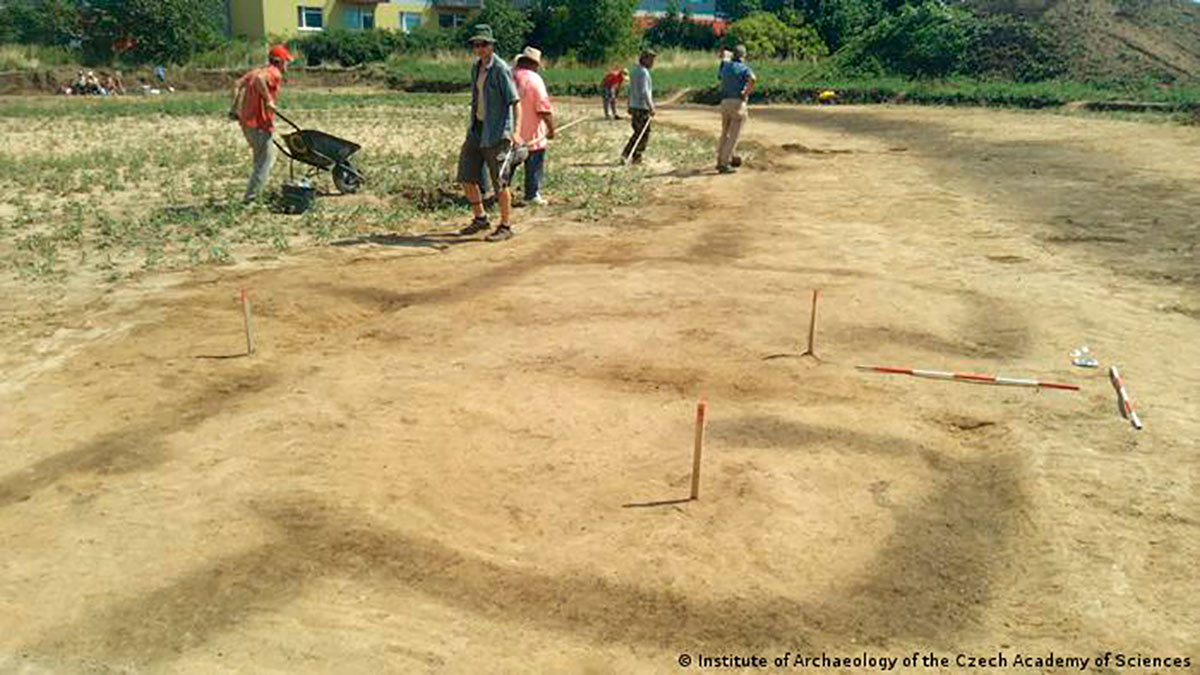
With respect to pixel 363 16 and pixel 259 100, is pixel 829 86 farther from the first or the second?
pixel 363 16

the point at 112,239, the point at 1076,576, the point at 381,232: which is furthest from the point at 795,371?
the point at 112,239

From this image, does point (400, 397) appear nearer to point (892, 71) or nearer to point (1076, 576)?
point (1076, 576)

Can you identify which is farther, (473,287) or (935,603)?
(473,287)

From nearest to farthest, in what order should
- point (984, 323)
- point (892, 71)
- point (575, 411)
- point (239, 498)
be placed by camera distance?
point (239, 498)
point (575, 411)
point (984, 323)
point (892, 71)

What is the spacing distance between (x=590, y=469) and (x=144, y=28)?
1876 inches

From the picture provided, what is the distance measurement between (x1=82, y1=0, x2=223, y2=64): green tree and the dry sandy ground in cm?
4180

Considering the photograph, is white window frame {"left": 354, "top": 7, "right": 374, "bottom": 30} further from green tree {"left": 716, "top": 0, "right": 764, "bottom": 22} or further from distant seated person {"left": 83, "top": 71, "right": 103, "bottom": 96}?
distant seated person {"left": 83, "top": 71, "right": 103, "bottom": 96}

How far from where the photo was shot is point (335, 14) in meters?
56.7

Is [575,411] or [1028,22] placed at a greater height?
[1028,22]

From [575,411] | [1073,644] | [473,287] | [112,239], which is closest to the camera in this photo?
[1073,644]

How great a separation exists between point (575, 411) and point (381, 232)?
18.6 feet

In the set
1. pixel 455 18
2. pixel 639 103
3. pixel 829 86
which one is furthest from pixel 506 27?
pixel 639 103

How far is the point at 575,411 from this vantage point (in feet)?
19.2

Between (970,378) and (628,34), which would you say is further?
(628,34)
